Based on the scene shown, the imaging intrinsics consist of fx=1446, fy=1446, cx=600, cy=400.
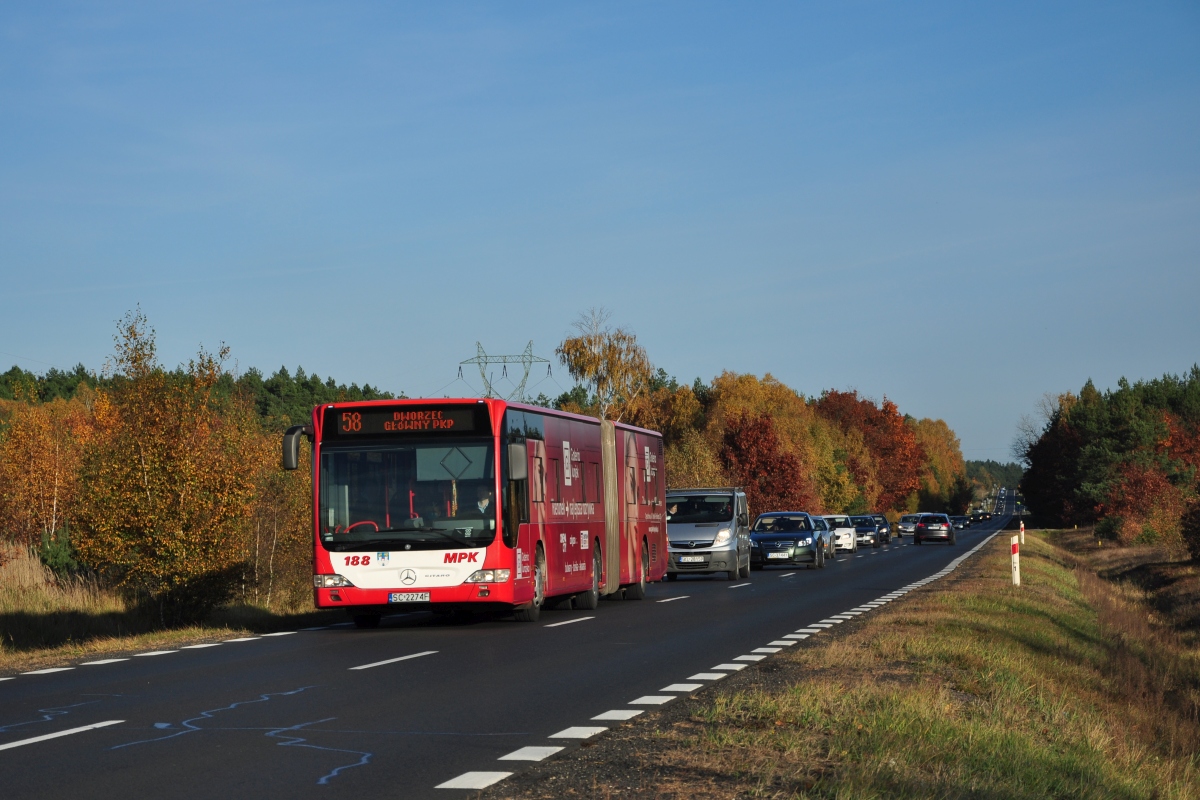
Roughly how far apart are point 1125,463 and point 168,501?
79.8 meters

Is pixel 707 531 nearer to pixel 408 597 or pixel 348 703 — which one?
pixel 408 597

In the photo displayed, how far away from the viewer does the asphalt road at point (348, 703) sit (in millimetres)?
8336

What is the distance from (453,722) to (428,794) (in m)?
2.86

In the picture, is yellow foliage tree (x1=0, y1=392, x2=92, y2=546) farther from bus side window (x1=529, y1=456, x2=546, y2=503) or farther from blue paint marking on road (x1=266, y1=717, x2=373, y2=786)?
blue paint marking on road (x1=266, y1=717, x2=373, y2=786)

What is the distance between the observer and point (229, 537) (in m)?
26.9

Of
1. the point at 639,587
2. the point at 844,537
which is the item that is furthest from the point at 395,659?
the point at 844,537

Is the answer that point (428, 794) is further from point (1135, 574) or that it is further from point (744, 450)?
point (744, 450)

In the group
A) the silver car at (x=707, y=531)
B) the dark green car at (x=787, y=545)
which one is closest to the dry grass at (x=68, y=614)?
the silver car at (x=707, y=531)

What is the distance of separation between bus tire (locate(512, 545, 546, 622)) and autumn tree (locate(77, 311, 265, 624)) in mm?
7435

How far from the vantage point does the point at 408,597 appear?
19.6 metres

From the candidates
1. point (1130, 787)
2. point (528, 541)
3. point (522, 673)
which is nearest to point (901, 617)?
point (528, 541)

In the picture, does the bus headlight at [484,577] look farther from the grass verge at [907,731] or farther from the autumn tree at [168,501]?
the autumn tree at [168,501]

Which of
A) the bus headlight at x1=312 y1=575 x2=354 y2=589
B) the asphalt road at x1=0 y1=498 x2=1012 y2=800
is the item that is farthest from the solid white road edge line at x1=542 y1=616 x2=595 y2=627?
the bus headlight at x1=312 y1=575 x2=354 y2=589

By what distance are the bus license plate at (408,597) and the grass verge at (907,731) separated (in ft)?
17.9
